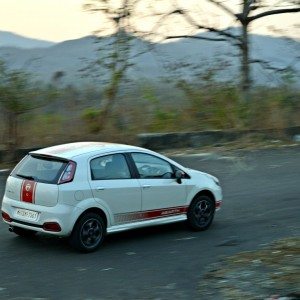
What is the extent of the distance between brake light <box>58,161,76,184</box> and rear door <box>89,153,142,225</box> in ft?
1.05

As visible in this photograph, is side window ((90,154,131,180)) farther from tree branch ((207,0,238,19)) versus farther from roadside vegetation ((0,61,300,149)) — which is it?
tree branch ((207,0,238,19))

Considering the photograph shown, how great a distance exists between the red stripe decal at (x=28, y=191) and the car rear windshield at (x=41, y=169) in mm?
92

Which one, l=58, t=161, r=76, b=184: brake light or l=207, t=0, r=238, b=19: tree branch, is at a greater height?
l=207, t=0, r=238, b=19: tree branch

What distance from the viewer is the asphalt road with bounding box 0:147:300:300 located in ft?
27.2

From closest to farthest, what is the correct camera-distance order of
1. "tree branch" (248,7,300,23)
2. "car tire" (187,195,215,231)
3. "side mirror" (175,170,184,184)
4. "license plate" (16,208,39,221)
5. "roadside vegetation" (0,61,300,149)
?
"license plate" (16,208,39,221), "side mirror" (175,170,184,184), "car tire" (187,195,215,231), "roadside vegetation" (0,61,300,149), "tree branch" (248,7,300,23)

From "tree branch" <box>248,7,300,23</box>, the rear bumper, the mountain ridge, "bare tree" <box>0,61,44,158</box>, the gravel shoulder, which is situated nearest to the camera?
the gravel shoulder

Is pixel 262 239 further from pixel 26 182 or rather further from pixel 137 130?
pixel 137 130

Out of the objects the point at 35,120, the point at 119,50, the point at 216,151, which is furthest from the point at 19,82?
the point at 216,151

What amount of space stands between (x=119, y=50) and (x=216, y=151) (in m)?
4.45

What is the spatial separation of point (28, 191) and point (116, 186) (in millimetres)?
1310

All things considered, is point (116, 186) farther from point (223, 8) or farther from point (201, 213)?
point (223, 8)

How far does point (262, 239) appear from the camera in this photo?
1105cm

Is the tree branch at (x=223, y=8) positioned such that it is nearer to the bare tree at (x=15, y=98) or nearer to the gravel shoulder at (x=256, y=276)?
the bare tree at (x=15, y=98)

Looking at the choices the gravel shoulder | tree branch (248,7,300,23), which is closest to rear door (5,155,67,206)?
the gravel shoulder
